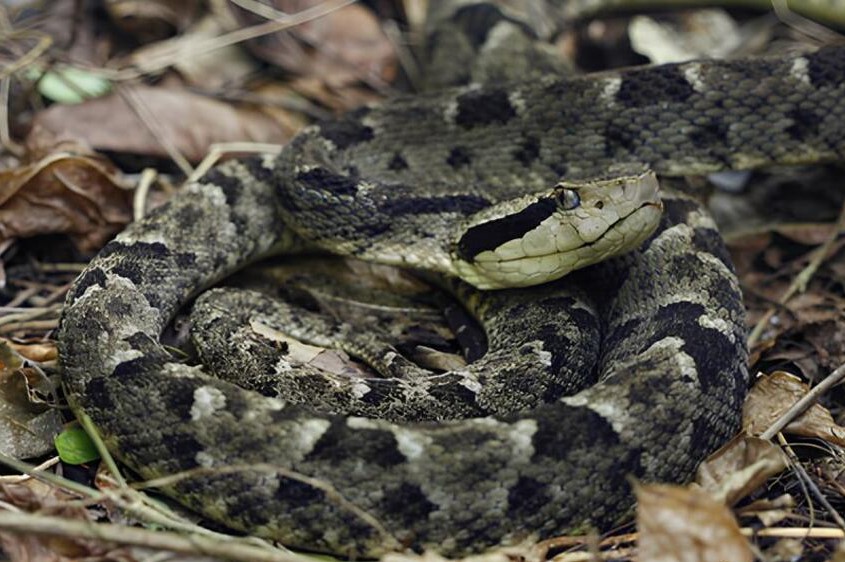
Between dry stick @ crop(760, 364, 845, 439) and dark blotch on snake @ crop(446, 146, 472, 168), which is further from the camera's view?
dark blotch on snake @ crop(446, 146, 472, 168)

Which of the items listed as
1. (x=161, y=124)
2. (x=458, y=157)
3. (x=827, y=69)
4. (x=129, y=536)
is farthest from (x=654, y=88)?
(x=129, y=536)

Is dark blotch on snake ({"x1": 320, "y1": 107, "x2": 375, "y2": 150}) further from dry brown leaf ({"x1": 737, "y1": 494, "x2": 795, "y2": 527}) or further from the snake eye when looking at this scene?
dry brown leaf ({"x1": 737, "y1": 494, "x2": 795, "y2": 527})

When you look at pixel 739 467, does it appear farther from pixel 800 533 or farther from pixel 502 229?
pixel 502 229

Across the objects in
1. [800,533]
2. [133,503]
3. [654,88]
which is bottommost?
[800,533]

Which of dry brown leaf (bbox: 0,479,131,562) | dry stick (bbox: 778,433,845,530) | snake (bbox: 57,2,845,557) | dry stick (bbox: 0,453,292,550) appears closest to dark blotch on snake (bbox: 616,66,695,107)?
snake (bbox: 57,2,845,557)

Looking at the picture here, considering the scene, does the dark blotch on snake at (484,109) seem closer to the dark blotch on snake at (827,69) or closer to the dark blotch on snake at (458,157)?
the dark blotch on snake at (458,157)

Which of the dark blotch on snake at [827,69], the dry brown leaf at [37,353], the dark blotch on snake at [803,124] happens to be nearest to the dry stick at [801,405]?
the dark blotch on snake at [803,124]
